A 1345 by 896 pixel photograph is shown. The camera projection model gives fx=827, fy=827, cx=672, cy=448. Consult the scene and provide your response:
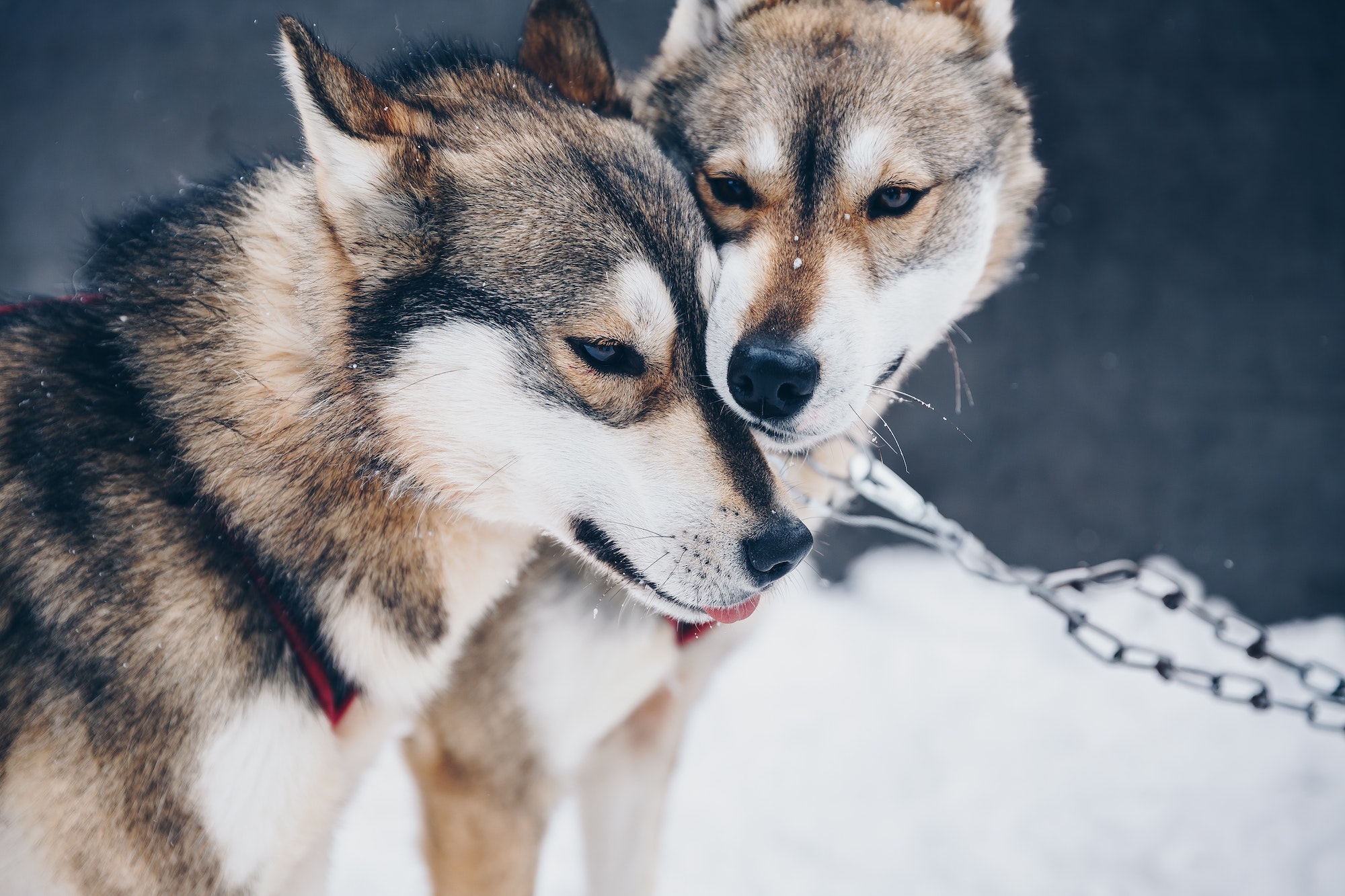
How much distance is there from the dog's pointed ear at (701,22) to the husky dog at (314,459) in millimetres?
757

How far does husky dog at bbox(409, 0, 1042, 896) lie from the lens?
5.59 ft

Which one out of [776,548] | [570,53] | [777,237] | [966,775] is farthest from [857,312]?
[966,775]

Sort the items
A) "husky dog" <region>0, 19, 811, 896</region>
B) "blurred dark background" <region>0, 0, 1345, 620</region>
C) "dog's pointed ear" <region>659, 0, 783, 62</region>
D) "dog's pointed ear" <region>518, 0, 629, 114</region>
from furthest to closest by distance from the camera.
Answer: "blurred dark background" <region>0, 0, 1345, 620</region>, "dog's pointed ear" <region>659, 0, 783, 62</region>, "dog's pointed ear" <region>518, 0, 629, 114</region>, "husky dog" <region>0, 19, 811, 896</region>

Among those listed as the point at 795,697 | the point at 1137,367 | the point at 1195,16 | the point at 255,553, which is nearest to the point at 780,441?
the point at 255,553

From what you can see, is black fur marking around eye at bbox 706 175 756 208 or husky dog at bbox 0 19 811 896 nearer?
husky dog at bbox 0 19 811 896

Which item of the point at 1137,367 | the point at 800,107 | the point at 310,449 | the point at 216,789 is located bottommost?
the point at 1137,367

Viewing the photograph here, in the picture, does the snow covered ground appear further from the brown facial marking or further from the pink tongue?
the brown facial marking

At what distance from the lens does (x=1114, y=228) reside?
13.3 ft

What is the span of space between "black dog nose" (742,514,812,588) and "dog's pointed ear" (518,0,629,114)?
1.03 m

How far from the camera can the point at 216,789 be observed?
1406 millimetres

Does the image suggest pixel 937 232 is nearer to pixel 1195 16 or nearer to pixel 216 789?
pixel 216 789

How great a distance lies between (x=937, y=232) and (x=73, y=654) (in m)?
1.90

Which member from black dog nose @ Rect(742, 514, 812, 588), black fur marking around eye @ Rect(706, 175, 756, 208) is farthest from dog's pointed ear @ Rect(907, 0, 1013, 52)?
black dog nose @ Rect(742, 514, 812, 588)

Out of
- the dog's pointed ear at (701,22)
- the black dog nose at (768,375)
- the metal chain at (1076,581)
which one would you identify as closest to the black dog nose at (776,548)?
the black dog nose at (768,375)
